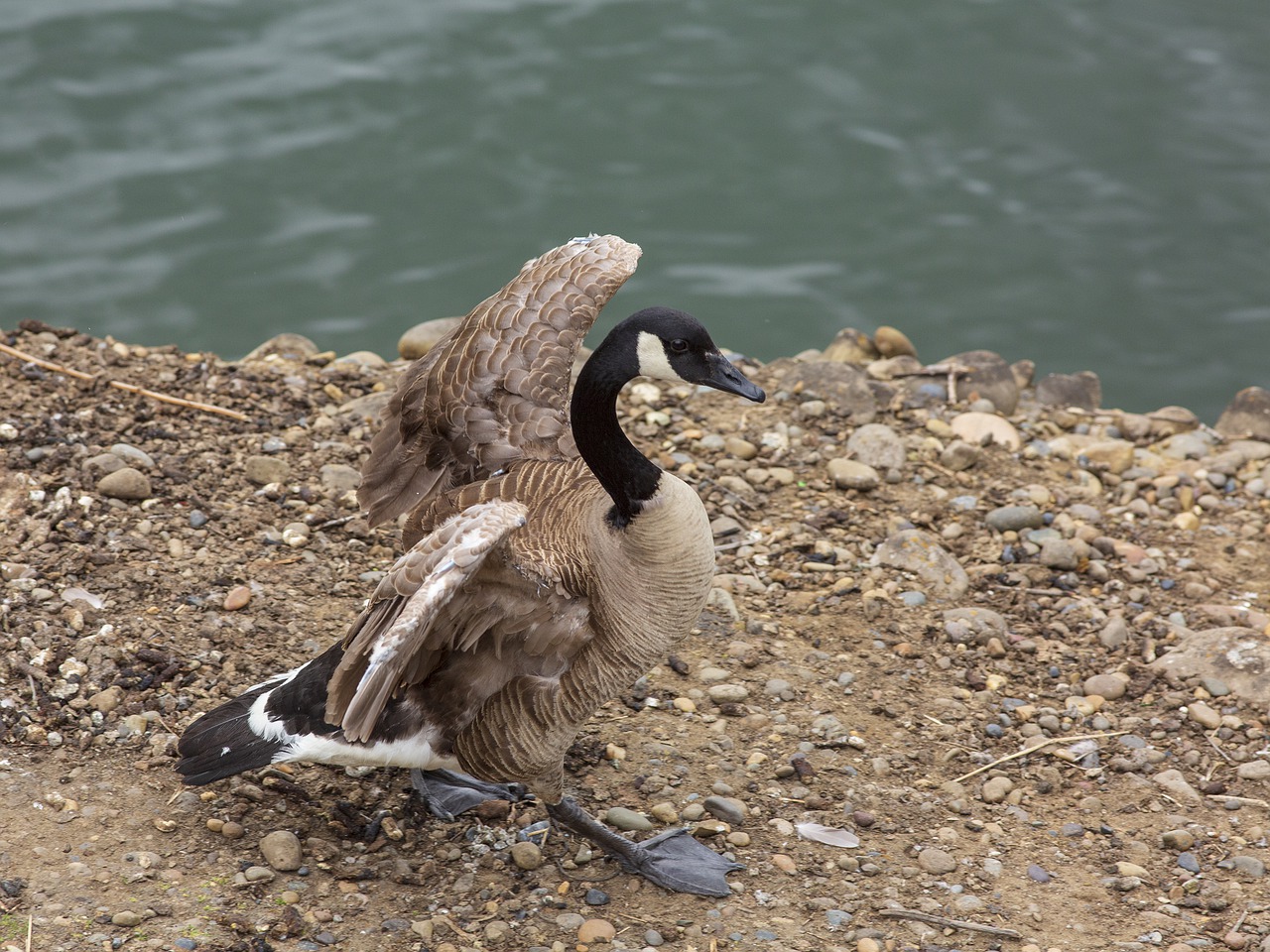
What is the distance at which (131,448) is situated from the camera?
629 centimetres

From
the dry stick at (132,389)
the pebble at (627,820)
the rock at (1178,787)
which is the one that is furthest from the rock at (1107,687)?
the dry stick at (132,389)

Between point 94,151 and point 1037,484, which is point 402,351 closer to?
point 1037,484

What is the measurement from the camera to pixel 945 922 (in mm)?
4516

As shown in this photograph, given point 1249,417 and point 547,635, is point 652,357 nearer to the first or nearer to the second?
point 547,635

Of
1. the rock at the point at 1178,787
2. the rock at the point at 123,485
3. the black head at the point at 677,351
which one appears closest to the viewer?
the black head at the point at 677,351

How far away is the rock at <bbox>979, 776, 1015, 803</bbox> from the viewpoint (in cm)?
518

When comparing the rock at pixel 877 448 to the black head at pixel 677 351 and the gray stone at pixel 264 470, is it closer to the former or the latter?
the black head at pixel 677 351

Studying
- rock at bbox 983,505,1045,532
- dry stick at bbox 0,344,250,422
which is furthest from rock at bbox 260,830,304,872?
rock at bbox 983,505,1045,532

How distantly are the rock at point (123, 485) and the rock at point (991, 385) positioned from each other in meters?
4.60

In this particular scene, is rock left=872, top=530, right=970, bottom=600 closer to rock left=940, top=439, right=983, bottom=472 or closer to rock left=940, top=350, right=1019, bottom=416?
rock left=940, top=439, right=983, bottom=472

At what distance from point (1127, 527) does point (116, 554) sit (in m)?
5.00

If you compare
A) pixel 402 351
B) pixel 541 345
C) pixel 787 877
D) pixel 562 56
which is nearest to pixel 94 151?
pixel 562 56

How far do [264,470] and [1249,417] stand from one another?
5.75m

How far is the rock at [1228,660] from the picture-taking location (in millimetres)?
5656
